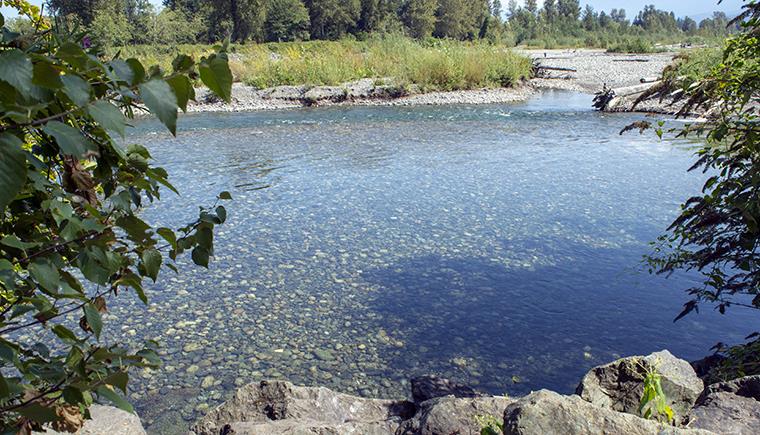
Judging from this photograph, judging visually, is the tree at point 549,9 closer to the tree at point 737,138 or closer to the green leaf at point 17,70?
the tree at point 737,138

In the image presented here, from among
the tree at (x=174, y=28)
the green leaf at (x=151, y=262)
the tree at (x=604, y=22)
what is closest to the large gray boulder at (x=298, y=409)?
the green leaf at (x=151, y=262)

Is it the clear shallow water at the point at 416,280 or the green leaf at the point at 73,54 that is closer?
the green leaf at the point at 73,54

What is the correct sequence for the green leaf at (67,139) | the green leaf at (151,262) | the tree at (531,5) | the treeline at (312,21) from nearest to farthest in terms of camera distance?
the green leaf at (67,139), the green leaf at (151,262), the treeline at (312,21), the tree at (531,5)

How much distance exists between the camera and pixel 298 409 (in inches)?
142

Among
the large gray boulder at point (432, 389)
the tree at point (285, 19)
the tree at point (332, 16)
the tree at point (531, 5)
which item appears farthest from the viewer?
the tree at point (531, 5)

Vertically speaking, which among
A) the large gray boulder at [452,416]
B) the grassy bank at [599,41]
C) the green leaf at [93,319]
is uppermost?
the grassy bank at [599,41]

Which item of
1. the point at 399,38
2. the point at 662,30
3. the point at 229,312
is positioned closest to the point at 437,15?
the point at 662,30

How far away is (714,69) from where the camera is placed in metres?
4.05

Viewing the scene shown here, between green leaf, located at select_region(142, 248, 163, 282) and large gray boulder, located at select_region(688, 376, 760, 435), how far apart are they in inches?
111

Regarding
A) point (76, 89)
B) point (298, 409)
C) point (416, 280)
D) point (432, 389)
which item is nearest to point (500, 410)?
point (432, 389)

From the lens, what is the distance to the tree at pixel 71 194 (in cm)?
107

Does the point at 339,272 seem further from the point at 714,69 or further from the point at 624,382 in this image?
the point at 714,69

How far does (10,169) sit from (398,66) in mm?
28358

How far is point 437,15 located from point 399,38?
60.7 metres
